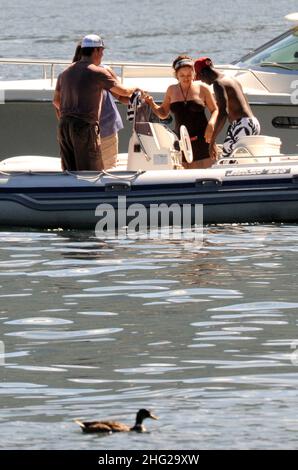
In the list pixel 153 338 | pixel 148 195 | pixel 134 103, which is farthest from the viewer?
pixel 148 195

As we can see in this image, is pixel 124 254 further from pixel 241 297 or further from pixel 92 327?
pixel 92 327

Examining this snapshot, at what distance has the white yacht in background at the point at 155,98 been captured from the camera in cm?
1548

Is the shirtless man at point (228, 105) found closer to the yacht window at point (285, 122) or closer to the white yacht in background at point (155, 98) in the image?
the white yacht in background at point (155, 98)

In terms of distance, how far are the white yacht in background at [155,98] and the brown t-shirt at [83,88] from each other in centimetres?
227

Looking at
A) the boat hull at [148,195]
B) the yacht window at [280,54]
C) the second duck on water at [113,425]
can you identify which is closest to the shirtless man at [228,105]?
the boat hull at [148,195]

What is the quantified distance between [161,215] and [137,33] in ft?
99.9

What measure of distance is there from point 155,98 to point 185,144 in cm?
226

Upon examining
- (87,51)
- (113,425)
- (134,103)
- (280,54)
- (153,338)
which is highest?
(280,54)

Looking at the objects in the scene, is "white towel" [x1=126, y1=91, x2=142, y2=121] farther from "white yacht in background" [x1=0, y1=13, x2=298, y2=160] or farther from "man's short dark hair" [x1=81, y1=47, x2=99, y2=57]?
"white yacht in background" [x1=0, y1=13, x2=298, y2=160]

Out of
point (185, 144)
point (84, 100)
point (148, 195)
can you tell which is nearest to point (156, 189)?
point (148, 195)

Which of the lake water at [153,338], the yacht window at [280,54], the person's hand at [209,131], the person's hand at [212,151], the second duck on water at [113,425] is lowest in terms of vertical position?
the second duck on water at [113,425]

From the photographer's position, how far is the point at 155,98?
15359 mm

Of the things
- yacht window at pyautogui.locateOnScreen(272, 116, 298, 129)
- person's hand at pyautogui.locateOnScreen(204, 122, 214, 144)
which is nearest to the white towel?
person's hand at pyautogui.locateOnScreen(204, 122, 214, 144)

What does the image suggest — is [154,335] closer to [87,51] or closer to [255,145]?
[87,51]
